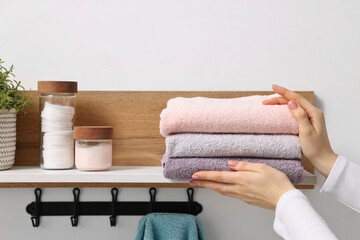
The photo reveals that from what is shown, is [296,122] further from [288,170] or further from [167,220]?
[167,220]

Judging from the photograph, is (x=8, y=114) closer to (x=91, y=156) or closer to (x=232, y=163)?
(x=91, y=156)

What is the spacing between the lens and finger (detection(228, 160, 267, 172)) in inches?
25.2

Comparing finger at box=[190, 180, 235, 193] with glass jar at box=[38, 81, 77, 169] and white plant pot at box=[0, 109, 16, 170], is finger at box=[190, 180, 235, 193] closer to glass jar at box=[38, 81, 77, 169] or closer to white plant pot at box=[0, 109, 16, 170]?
glass jar at box=[38, 81, 77, 169]

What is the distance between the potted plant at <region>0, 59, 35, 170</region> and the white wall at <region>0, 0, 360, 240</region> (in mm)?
71

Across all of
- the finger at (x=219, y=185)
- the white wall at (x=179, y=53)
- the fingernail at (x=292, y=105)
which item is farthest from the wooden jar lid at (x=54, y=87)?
the fingernail at (x=292, y=105)

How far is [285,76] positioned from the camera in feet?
2.93

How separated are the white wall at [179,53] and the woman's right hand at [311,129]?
200mm

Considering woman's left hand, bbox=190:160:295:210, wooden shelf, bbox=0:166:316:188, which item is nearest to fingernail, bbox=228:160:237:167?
woman's left hand, bbox=190:160:295:210

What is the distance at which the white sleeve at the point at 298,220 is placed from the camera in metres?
0.54

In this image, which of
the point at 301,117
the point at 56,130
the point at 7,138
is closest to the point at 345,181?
the point at 301,117

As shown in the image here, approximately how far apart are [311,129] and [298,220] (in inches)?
7.2

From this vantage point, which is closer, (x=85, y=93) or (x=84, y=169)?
(x=84, y=169)

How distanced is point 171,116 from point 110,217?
348 mm

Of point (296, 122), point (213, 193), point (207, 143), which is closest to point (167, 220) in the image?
point (213, 193)
